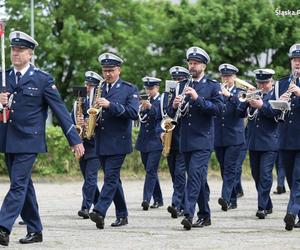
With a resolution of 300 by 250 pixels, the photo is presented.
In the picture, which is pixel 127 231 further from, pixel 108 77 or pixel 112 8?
pixel 112 8

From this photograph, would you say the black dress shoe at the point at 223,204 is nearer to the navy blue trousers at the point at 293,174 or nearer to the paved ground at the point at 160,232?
the paved ground at the point at 160,232

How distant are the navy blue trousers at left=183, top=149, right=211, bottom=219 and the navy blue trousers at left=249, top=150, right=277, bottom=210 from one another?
5.37 ft

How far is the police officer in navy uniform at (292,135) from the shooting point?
1184cm

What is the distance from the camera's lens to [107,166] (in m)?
12.5

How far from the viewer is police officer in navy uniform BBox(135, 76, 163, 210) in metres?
15.5

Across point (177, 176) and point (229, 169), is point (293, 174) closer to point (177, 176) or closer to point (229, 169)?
point (177, 176)

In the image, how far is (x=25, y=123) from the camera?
10633 millimetres

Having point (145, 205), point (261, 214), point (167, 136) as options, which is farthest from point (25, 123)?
point (145, 205)

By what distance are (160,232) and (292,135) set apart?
6.49 feet

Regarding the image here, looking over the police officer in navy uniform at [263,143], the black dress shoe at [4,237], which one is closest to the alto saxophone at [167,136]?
the police officer in navy uniform at [263,143]

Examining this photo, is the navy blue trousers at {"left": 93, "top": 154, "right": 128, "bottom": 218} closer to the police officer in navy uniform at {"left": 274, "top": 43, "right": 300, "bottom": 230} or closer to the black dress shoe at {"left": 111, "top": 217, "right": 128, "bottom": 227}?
the black dress shoe at {"left": 111, "top": 217, "right": 128, "bottom": 227}

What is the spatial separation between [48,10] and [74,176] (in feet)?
48.2

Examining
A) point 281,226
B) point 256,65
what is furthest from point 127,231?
point 256,65

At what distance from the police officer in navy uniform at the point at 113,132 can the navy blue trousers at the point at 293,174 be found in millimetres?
1931
